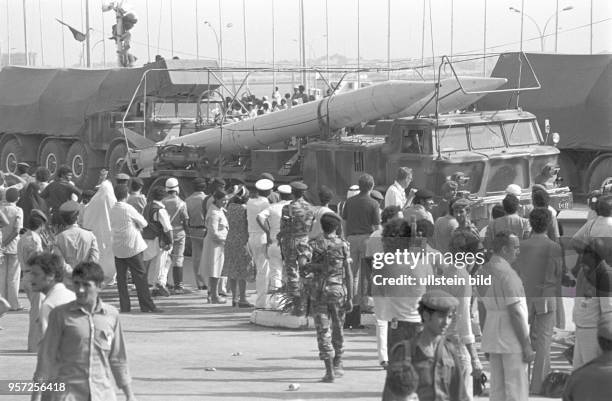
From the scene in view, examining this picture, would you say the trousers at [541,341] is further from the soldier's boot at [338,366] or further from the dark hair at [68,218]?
the dark hair at [68,218]

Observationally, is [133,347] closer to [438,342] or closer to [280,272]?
[280,272]

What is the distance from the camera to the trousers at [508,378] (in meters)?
8.92

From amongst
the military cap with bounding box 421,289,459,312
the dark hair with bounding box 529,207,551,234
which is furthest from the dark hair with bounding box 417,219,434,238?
the military cap with bounding box 421,289,459,312

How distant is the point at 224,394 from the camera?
33.8 ft

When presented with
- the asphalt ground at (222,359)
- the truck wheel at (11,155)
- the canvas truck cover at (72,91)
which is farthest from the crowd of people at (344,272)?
the truck wheel at (11,155)

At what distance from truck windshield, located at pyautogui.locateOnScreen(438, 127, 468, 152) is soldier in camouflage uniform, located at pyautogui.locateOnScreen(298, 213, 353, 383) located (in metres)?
8.28

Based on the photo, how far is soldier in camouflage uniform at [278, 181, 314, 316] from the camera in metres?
12.7

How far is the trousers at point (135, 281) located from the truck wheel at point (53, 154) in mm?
16516

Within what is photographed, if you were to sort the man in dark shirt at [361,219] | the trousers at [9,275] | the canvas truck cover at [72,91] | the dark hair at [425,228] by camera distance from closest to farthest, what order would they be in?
the dark hair at [425,228]
the man in dark shirt at [361,219]
the trousers at [9,275]
the canvas truck cover at [72,91]

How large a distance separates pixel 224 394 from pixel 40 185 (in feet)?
24.8

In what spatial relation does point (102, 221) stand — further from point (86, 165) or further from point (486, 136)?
point (86, 165)

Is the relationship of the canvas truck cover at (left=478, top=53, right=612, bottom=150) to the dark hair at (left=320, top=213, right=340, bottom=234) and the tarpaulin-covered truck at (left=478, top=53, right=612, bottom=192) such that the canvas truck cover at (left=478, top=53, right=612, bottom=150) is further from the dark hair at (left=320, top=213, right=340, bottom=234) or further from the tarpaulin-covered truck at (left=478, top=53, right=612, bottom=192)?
the dark hair at (left=320, top=213, right=340, bottom=234)

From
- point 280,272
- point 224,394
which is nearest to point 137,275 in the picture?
point 280,272

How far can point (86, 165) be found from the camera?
29.3m
